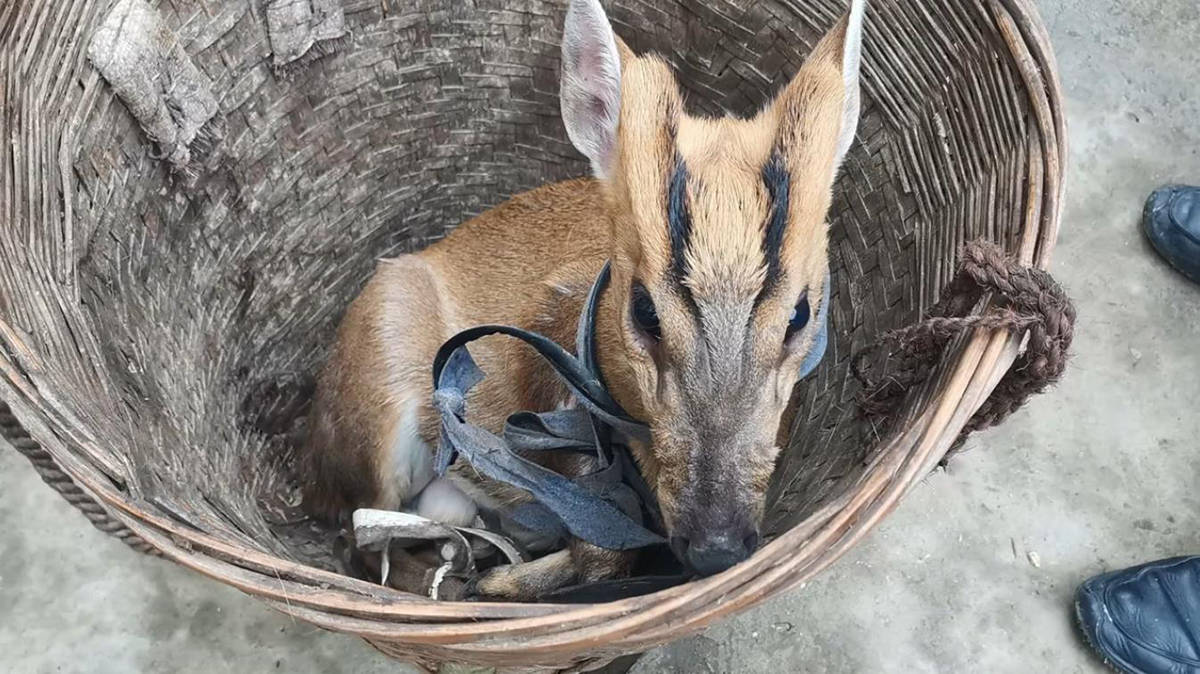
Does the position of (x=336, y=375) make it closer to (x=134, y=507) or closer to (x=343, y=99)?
(x=343, y=99)

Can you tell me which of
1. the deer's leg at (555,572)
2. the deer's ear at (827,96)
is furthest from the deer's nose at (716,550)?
the deer's ear at (827,96)

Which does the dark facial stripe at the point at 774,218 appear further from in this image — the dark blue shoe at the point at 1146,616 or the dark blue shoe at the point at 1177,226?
the dark blue shoe at the point at 1177,226

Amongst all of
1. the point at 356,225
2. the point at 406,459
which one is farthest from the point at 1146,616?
the point at 356,225

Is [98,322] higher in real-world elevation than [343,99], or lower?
lower

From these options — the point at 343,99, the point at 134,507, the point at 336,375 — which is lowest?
the point at 336,375

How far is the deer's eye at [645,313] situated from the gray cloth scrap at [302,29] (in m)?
1.22

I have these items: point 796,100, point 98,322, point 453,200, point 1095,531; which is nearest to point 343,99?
point 453,200

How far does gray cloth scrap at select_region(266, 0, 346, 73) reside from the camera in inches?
85.8

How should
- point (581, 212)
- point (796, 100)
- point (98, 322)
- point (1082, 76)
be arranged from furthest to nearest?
point (1082, 76) → point (581, 212) → point (98, 322) → point (796, 100)

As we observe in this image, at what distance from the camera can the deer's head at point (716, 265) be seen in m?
1.38

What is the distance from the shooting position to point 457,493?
228cm

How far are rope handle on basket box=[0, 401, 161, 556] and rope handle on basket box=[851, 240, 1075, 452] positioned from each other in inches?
46.3

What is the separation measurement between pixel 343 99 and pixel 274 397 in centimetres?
80

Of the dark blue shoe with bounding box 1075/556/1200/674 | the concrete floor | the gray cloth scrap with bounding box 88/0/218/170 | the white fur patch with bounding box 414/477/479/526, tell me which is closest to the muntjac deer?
the white fur patch with bounding box 414/477/479/526
